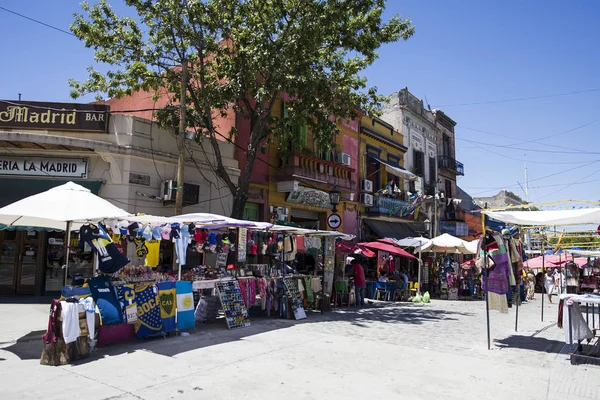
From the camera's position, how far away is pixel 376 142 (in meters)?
25.9

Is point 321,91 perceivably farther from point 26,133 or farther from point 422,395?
point 422,395

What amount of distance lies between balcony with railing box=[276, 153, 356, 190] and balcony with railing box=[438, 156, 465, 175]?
12.9 m

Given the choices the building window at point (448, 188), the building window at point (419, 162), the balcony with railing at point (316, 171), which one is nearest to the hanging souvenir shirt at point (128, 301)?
the balcony with railing at point (316, 171)

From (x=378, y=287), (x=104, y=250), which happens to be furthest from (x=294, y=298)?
(x=378, y=287)

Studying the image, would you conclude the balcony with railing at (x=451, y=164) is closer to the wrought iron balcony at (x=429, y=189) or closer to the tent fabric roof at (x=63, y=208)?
the wrought iron balcony at (x=429, y=189)

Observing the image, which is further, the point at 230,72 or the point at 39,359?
the point at 230,72

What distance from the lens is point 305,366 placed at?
693 centimetres

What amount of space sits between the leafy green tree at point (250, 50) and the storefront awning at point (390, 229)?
31.8ft

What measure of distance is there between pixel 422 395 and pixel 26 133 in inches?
501

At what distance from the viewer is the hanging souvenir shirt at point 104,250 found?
780 centimetres

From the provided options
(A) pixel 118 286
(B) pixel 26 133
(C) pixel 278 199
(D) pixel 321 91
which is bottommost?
(A) pixel 118 286

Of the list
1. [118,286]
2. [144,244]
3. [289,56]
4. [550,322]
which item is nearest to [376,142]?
[289,56]

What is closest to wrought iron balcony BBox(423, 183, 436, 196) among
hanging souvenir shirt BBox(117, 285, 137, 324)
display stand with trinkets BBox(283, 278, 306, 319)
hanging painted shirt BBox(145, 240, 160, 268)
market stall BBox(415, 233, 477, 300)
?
market stall BBox(415, 233, 477, 300)

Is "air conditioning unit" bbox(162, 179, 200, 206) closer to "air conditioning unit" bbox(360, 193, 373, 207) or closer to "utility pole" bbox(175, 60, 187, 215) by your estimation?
"utility pole" bbox(175, 60, 187, 215)
